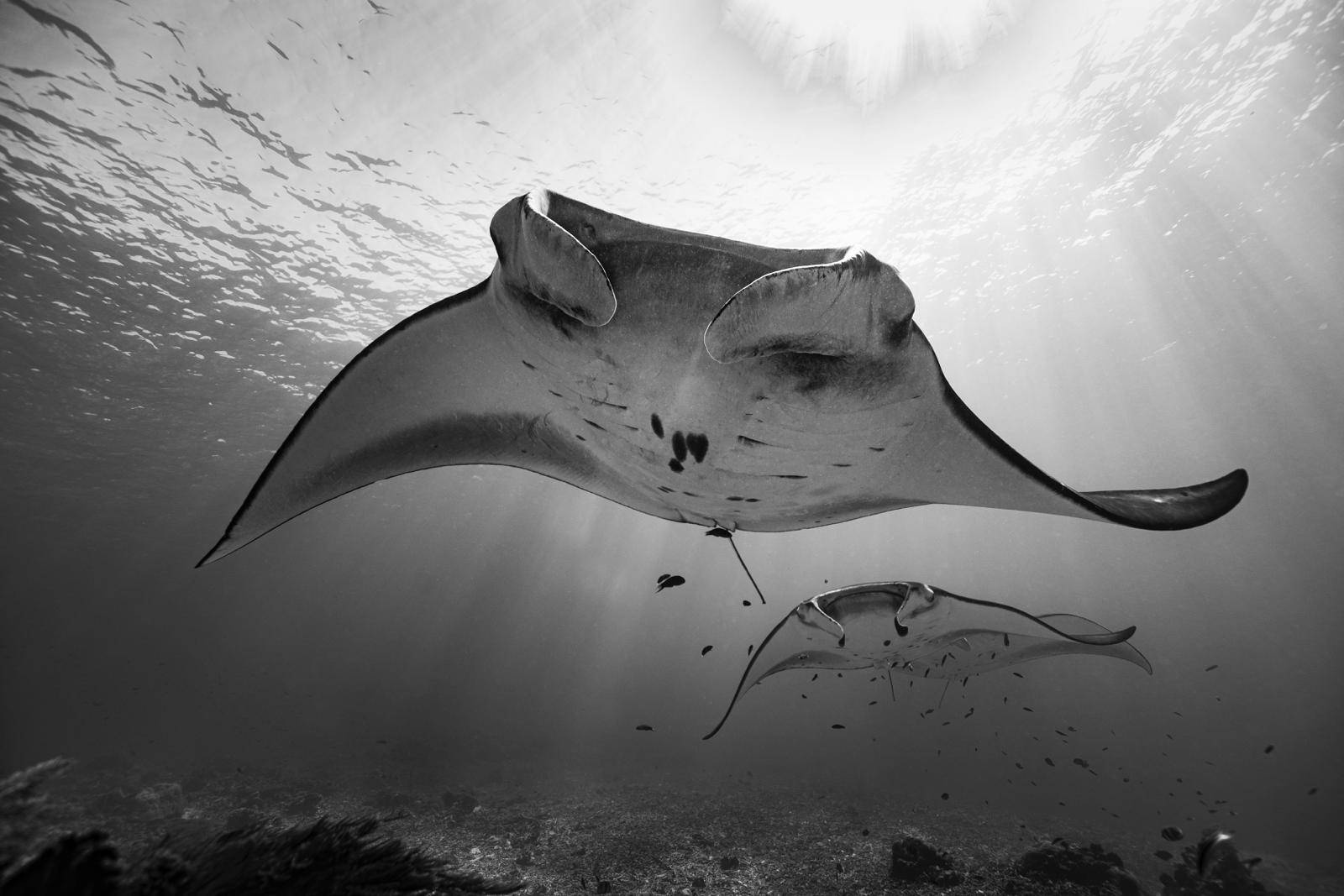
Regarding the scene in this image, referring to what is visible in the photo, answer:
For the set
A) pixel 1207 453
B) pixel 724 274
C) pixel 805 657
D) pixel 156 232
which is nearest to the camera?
pixel 724 274

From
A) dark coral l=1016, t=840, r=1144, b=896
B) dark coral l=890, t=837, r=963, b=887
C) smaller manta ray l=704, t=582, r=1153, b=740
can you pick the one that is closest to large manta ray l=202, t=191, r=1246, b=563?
smaller manta ray l=704, t=582, r=1153, b=740

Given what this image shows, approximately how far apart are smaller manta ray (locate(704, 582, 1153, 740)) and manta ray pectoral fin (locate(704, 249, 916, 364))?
8.12 ft

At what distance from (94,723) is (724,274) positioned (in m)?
83.7

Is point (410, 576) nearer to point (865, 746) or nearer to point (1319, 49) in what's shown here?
point (865, 746)

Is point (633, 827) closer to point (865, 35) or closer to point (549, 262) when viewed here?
point (549, 262)

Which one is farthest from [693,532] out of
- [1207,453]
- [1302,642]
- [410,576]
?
[1302,642]

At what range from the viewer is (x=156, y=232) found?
38.6 feet

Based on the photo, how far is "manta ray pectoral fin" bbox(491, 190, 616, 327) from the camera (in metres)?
1.46

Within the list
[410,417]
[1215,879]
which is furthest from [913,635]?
[1215,879]

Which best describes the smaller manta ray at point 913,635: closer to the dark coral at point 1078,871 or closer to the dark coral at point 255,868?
the dark coral at point 255,868

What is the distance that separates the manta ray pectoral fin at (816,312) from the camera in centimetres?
139

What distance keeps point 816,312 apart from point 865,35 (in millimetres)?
11762

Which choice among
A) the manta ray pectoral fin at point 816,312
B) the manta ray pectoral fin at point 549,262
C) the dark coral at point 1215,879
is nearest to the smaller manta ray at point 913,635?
the manta ray pectoral fin at point 816,312

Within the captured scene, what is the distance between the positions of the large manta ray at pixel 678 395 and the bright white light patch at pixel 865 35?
10.2m
